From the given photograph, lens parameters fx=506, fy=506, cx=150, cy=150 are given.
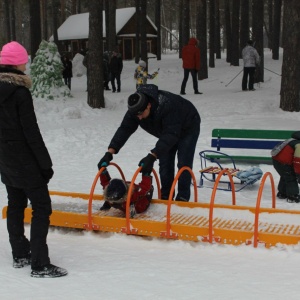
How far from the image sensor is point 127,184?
5.74m

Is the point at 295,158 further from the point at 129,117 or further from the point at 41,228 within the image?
the point at 41,228

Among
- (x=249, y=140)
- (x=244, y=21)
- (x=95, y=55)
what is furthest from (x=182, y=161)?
(x=244, y=21)

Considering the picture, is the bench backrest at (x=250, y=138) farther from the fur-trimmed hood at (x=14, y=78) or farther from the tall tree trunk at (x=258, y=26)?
the tall tree trunk at (x=258, y=26)

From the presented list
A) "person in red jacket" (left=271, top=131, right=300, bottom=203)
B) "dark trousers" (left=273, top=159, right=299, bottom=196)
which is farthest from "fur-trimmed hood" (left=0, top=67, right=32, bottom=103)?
"dark trousers" (left=273, top=159, right=299, bottom=196)

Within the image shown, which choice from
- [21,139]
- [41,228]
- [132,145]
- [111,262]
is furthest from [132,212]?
[132,145]

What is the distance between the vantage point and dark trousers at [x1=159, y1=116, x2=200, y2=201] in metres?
6.16

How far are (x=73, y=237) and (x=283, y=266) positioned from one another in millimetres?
2260

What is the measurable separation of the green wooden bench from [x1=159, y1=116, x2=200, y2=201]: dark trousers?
244cm

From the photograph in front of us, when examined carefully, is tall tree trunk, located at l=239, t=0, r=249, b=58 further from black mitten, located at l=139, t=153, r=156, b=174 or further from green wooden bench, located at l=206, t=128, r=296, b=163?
black mitten, located at l=139, t=153, r=156, b=174

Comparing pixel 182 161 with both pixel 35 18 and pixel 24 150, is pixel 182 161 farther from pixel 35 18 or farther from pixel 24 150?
pixel 35 18

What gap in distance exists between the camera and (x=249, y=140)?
29.5ft

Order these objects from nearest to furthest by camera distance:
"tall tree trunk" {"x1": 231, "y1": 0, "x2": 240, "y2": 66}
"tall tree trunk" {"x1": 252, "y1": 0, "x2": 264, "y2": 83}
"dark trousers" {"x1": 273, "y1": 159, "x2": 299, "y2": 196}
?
"dark trousers" {"x1": 273, "y1": 159, "x2": 299, "y2": 196} → "tall tree trunk" {"x1": 252, "y1": 0, "x2": 264, "y2": 83} → "tall tree trunk" {"x1": 231, "y1": 0, "x2": 240, "y2": 66}

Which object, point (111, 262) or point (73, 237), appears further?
point (73, 237)

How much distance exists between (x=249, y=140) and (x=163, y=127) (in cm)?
371
